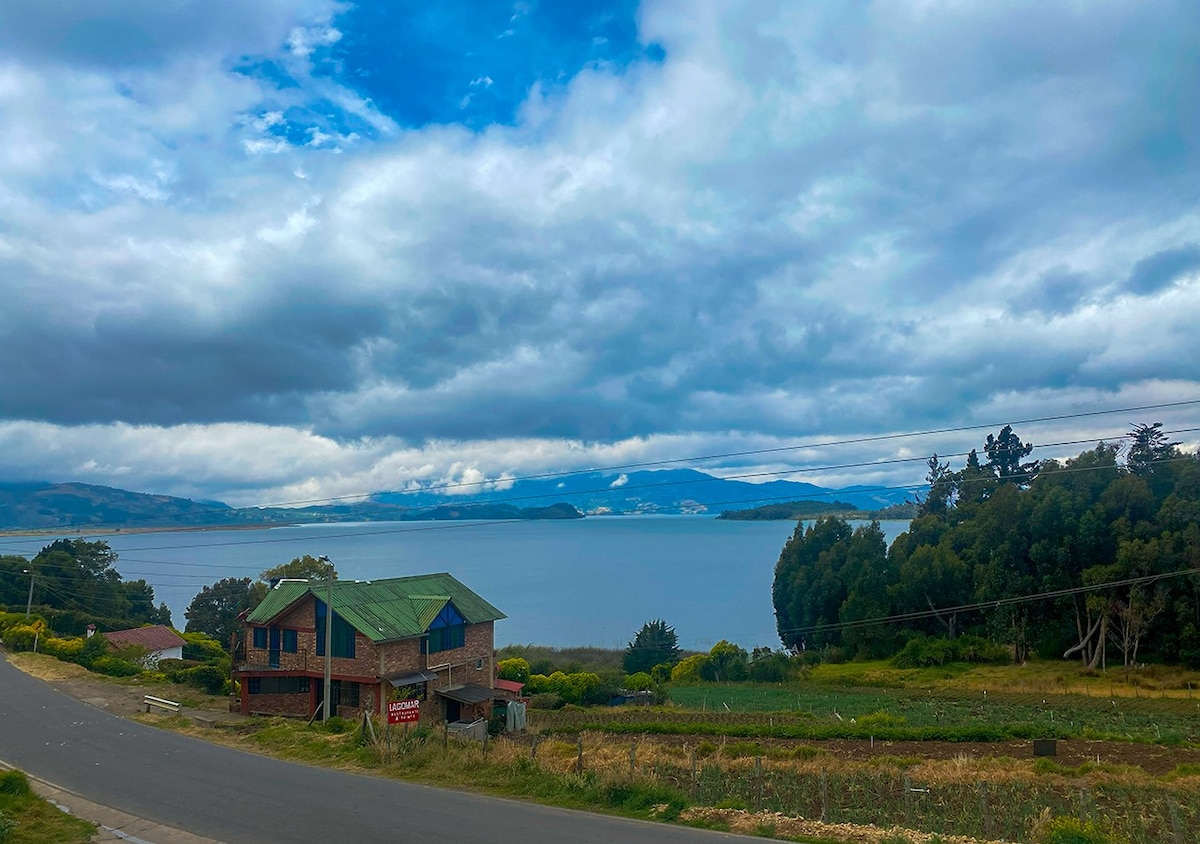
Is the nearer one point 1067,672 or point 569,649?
point 1067,672

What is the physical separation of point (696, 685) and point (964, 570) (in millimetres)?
23071

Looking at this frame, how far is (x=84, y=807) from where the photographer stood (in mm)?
16375

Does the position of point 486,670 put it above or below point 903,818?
below

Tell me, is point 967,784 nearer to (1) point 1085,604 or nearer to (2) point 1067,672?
(2) point 1067,672

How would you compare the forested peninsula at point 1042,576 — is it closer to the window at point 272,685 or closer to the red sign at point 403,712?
the window at point 272,685

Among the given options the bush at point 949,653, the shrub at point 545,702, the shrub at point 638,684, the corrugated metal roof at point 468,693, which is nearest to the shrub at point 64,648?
the corrugated metal roof at point 468,693

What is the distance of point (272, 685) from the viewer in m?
34.8

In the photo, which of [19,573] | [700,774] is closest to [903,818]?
[700,774]

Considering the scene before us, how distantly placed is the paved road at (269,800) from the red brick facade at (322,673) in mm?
9235

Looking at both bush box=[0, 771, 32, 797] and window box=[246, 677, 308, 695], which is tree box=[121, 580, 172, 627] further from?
A: bush box=[0, 771, 32, 797]

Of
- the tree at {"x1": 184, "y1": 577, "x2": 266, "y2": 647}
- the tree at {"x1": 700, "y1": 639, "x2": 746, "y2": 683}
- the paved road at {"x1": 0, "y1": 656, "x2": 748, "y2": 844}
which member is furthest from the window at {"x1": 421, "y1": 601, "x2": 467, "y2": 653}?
the tree at {"x1": 184, "y1": 577, "x2": 266, "y2": 647}

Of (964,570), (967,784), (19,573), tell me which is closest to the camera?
(967,784)

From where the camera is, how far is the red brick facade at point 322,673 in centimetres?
3381

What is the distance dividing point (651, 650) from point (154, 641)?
118ft
